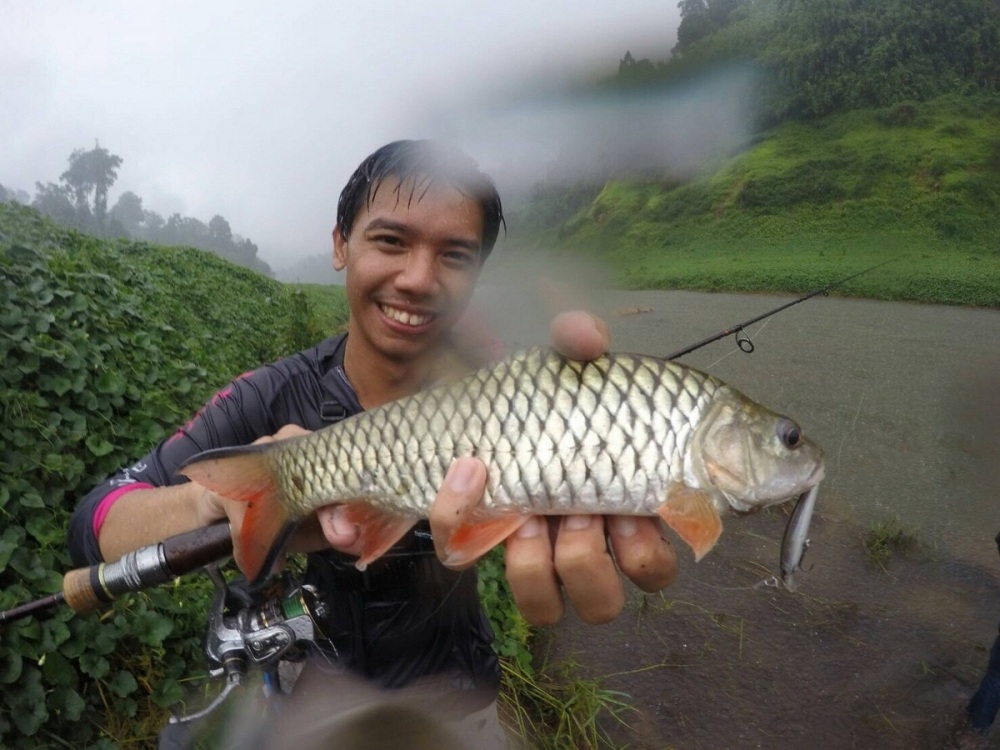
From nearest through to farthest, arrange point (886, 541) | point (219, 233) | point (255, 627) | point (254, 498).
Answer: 1. point (254, 498)
2. point (255, 627)
3. point (886, 541)
4. point (219, 233)

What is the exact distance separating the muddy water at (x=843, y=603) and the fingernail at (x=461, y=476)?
0.39 m

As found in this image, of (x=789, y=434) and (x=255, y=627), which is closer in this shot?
(x=789, y=434)

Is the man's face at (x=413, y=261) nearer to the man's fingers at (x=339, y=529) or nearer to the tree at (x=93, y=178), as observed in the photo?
the man's fingers at (x=339, y=529)

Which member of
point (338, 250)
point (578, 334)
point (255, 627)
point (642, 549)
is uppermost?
point (338, 250)

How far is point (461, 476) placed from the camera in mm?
1039

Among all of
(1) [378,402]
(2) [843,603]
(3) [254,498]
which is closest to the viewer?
(3) [254,498]

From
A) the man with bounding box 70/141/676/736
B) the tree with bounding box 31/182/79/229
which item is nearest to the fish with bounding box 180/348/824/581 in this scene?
the man with bounding box 70/141/676/736

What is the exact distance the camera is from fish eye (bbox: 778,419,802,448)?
3.37ft

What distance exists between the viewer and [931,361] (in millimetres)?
5484

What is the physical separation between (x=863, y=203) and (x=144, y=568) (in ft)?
17.6

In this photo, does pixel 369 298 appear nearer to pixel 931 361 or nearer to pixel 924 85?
pixel 924 85

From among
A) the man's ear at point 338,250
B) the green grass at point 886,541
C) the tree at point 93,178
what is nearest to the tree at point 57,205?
the tree at point 93,178

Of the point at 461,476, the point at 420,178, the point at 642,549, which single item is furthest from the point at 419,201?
the point at 642,549

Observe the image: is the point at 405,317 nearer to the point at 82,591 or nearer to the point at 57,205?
the point at 82,591
